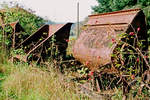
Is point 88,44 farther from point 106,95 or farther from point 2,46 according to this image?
point 2,46

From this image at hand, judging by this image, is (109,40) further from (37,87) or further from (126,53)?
(37,87)

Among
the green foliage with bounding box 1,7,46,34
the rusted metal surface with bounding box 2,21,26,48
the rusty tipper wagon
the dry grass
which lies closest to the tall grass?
the dry grass

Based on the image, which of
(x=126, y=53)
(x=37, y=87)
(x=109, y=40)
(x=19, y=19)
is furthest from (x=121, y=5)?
(x=37, y=87)

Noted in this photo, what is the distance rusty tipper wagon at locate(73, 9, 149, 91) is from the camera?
3549mm

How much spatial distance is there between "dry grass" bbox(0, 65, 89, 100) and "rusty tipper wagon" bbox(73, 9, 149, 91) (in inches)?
33.0

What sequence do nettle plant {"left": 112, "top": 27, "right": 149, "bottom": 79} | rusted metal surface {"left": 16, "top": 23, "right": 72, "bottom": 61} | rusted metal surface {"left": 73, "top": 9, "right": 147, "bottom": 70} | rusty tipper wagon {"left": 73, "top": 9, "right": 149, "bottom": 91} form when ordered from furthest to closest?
rusted metal surface {"left": 16, "top": 23, "right": 72, "bottom": 61} < rusted metal surface {"left": 73, "top": 9, "right": 147, "bottom": 70} < rusty tipper wagon {"left": 73, "top": 9, "right": 149, "bottom": 91} < nettle plant {"left": 112, "top": 27, "right": 149, "bottom": 79}

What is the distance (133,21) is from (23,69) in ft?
8.33

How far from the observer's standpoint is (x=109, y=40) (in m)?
3.87

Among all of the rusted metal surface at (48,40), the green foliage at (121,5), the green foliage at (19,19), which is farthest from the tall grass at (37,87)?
the green foliage at (121,5)

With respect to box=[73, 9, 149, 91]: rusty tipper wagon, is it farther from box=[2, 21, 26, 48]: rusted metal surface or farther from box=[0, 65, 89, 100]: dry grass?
box=[2, 21, 26, 48]: rusted metal surface

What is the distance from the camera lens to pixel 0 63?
4.41m

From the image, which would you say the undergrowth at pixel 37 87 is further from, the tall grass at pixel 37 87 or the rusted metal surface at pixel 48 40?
the rusted metal surface at pixel 48 40

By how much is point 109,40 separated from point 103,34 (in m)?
0.31

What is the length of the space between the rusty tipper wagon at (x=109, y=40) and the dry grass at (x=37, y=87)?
0.84 metres
